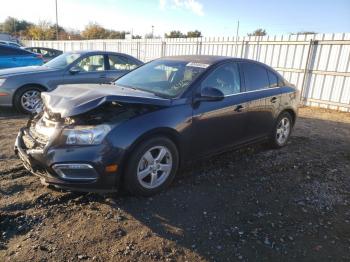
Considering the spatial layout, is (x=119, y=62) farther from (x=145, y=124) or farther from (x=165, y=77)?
(x=145, y=124)

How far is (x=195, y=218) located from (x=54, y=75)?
19.1 feet

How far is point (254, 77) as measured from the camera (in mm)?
4988

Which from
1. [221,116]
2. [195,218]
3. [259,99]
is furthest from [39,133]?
[259,99]

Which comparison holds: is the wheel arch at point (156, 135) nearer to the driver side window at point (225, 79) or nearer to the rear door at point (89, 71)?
the driver side window at point (225, 79)

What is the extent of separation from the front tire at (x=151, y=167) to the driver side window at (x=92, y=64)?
5.08 meters

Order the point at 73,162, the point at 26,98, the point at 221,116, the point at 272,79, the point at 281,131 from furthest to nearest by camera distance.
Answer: the point at 26,98 → the point at 281,131 → the point at 272,79 → the point at 221,116 → the point at 73,162

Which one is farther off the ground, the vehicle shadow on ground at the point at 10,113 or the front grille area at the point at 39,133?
the front grille area at the point at 39,133

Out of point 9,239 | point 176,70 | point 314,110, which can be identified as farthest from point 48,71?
point 314,110

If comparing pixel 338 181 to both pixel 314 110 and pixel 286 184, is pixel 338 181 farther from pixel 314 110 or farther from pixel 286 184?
pixel 314 110

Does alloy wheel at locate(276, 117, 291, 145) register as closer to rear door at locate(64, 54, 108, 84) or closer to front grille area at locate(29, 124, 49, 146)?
front grille area at locate(29, 124, 49, 146)

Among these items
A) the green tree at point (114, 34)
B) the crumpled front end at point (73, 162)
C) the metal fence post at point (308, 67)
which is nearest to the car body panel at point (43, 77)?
the crumpled front end at point (73, 162)

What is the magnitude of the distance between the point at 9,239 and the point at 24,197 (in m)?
0.75

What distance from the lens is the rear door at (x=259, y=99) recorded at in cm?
480

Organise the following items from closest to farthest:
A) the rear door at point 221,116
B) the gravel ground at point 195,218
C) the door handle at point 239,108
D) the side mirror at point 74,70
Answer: the gravel ground at point 195,218 → the rear door at point 221,116 → the door handle at point 239,108 → the side mirror at point 74,70
